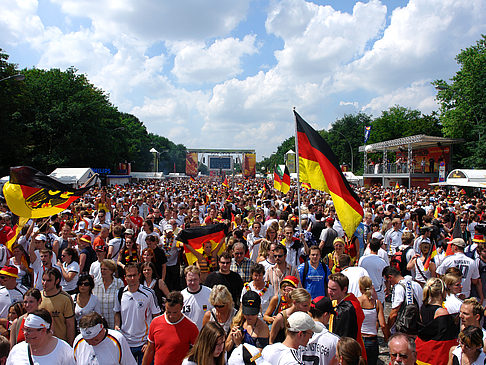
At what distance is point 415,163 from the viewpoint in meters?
41.7

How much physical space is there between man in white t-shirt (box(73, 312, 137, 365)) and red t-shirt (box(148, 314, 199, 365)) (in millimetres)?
305

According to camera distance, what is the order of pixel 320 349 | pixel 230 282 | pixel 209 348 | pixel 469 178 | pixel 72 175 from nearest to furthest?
pixel 209 348
pixel 320 349
pixel 230 282
pixel 469 178
pixel 72 175

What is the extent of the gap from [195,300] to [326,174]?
3.47 metres

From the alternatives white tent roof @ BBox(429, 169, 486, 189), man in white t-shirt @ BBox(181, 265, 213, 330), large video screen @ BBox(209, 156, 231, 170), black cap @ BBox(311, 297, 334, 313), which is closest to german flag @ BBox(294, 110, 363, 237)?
black cap @ BBox(311, 297, 334, 313)

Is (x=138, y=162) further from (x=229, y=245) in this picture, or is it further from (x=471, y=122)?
(x=229, y=245)

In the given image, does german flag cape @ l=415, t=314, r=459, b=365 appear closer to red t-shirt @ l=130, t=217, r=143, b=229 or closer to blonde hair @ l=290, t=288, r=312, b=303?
blonde hair @ l=290, t=288, r=312, b=303

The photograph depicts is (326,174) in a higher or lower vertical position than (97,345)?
higher

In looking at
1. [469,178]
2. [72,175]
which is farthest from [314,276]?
[72,175]

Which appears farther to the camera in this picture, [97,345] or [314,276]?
[314,276]

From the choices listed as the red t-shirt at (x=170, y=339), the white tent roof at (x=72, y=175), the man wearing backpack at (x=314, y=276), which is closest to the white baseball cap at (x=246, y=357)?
the red t-shirt at (x=170, y=339)

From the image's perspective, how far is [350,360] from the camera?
2.90 meters

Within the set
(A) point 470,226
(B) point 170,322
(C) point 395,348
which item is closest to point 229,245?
(B) point 170,322

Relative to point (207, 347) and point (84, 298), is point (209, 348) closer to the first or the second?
point (207, 347)

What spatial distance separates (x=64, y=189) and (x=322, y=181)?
5172mm
